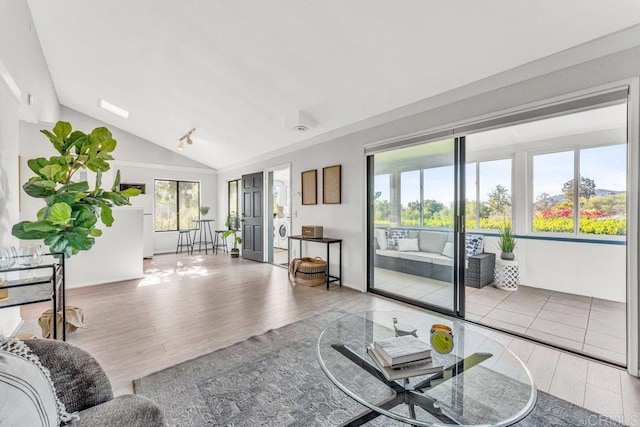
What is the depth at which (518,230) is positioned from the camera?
4.32 metres

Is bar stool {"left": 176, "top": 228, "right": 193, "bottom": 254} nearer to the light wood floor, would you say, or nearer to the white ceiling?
the light wood floor

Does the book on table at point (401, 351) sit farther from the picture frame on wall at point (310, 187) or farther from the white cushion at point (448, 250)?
the picture frame on wall at point (310, 187)

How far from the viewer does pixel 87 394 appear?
1083 mm

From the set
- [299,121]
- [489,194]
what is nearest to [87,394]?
[299,121]

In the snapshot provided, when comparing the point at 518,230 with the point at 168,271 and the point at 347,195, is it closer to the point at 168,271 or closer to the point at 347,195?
the point at 347,195

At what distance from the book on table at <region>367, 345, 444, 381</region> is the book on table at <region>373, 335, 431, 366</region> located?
0.7 inches

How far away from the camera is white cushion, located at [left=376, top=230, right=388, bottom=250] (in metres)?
3.89

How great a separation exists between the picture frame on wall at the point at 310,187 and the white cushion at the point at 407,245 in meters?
1.64

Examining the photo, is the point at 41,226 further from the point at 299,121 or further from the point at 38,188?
the point at 299,121

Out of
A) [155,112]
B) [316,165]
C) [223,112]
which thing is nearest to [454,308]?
[316,165]

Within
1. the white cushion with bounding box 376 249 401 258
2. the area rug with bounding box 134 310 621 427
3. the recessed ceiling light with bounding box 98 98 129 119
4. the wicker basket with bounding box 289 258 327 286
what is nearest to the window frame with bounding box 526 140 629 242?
the white cushion with bounding box 376 249 401 258

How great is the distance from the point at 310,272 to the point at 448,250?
2.01 m

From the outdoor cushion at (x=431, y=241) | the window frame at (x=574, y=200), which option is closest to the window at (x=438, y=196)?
the outdoor cushion at (x=431, y=241)

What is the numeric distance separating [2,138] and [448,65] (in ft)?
12.8
